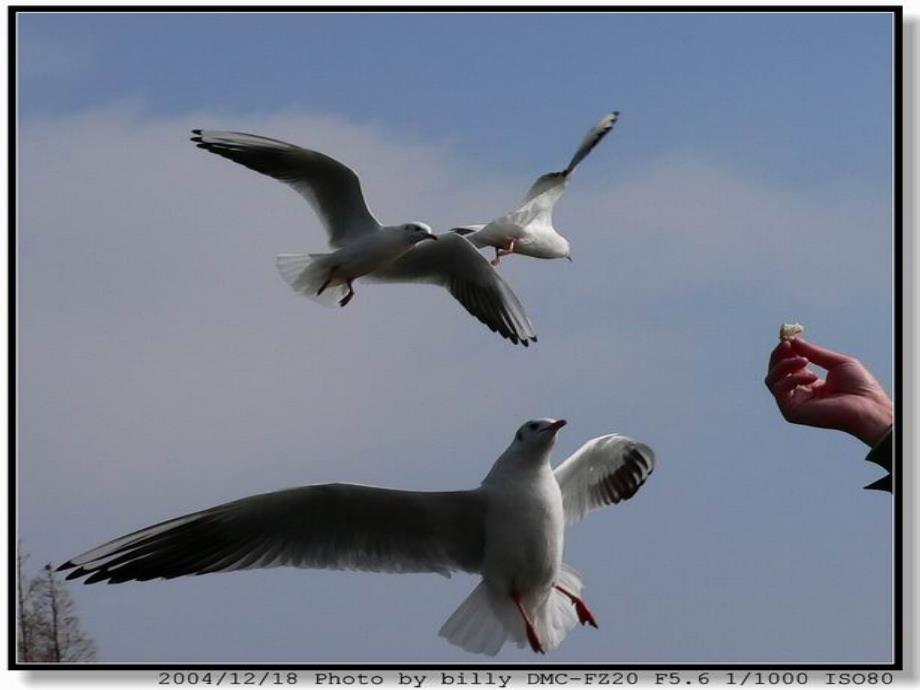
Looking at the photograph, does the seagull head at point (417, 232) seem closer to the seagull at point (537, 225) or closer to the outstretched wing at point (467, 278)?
the outstretched wing at point (467, 278)

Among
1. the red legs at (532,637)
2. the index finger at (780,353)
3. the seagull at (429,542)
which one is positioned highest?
the index finger at (780,353)

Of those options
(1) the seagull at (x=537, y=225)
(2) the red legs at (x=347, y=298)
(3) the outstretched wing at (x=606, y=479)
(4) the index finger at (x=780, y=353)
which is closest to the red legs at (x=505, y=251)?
(1) the seagull at (x=537, y=225)

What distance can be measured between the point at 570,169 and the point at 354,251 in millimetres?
1780

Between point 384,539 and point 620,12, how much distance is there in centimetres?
149

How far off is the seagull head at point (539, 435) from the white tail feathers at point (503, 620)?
1.28 feet

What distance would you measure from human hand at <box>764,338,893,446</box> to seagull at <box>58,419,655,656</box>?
78 cm

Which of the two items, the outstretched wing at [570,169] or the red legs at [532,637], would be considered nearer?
the red legs at [532,637]

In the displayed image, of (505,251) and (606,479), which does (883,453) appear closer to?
(606,479)

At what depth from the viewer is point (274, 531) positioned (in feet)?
14.6

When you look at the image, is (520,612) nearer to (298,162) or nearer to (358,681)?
(358,681)

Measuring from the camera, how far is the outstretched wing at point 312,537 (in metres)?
4.36

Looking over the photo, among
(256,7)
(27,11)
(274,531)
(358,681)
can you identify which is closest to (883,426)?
(358,681)

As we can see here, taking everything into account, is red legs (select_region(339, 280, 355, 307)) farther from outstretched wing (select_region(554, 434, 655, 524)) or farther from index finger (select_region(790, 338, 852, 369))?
index finger (select_region(790, 338, 852, 369))

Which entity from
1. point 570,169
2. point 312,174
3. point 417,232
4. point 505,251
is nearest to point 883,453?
point 417,232
